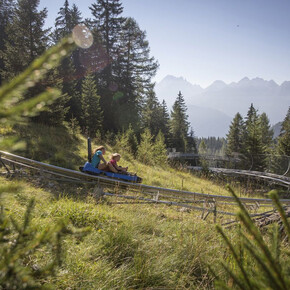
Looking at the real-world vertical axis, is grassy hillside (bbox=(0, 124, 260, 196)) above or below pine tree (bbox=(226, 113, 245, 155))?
below

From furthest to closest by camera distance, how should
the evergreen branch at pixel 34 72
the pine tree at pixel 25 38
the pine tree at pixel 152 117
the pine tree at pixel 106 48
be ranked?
the pine tree at pixel 152 117 → the pine tree at pixel 106 48 → the pine tree at pixel 25 38 → the evergreen branch at pixel 34 72

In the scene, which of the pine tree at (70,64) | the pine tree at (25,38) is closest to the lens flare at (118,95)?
the pine tree at (70,64)

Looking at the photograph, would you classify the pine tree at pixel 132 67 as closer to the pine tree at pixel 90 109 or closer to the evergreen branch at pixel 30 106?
the pine tree at pixel 90 109

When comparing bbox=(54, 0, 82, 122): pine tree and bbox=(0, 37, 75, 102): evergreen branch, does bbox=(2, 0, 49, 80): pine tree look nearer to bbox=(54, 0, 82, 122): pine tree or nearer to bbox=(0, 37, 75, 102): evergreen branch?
bbox=(54, 0, 82, 122): pine tree

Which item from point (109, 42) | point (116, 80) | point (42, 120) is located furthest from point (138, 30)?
point (42, 120)

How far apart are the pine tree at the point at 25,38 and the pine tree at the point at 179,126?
3341cm

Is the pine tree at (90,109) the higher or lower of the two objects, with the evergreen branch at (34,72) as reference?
higher

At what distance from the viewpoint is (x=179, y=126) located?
153 feet

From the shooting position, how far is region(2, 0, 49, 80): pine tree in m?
14.3

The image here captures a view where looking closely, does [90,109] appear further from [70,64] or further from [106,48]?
[106,48]

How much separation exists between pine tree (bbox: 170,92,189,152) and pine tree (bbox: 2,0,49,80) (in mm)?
33406

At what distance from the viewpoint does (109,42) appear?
89.2ft

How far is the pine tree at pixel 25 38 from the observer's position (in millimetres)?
14297

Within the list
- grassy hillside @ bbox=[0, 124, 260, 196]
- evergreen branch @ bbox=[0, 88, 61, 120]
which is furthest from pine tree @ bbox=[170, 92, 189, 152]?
evergreen branch @ bbox=[0, 88, 61, 120]
